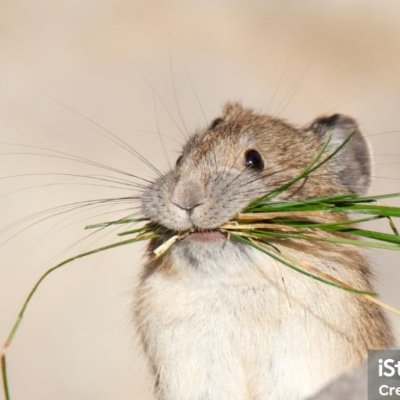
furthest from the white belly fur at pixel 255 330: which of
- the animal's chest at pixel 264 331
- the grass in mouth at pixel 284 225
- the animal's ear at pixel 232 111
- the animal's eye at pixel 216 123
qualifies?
the animal's ear at pixel 232 111

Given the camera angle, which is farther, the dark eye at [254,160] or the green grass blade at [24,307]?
the dark eye at [254,160]

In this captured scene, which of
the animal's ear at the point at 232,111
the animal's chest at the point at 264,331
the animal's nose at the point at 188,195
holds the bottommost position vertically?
the animal's chest at the point at 264,331

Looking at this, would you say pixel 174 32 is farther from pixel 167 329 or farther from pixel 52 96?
pixel 167 329

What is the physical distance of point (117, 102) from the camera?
1488 cm

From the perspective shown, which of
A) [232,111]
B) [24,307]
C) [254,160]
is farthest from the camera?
[232,111]

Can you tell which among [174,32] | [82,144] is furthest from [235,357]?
[174,32]

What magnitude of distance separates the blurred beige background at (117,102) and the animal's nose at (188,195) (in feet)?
13.3

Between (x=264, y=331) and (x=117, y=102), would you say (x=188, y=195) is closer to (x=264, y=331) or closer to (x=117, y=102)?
(x=264, y=331)

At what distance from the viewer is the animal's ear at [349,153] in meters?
8.17

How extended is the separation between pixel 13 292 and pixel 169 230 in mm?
5222

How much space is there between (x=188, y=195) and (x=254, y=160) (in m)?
0.92

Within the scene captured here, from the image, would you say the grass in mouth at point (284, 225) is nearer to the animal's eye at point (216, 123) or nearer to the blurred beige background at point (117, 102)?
the animal's eye at point (216, 123)

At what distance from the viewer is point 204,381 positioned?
744cm

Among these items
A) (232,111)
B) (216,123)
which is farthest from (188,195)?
(232,111)
